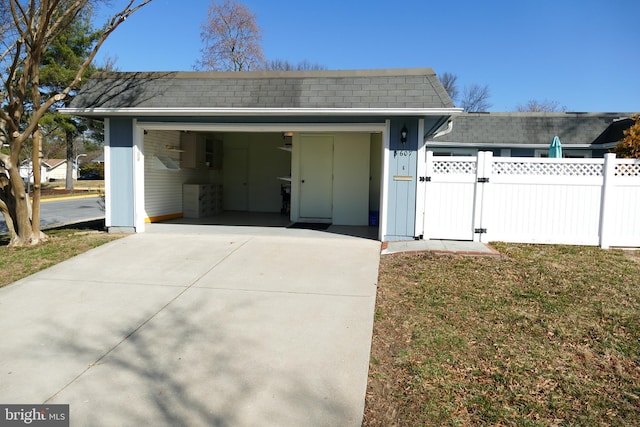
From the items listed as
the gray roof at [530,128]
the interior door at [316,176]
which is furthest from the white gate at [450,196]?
the gray roof at [530,128]

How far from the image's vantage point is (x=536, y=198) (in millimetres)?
7527

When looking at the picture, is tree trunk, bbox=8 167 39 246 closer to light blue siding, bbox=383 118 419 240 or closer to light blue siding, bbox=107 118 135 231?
light blue siding, bbox=107 118 135 231

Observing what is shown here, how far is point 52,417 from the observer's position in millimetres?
2867

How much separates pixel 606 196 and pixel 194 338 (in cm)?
706

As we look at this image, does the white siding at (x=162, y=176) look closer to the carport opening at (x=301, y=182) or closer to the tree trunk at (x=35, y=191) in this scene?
the carport opening at (x=301, y=182)

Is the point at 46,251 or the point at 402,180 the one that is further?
the point at 402,180

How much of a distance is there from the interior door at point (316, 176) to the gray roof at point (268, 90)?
95.9 inches

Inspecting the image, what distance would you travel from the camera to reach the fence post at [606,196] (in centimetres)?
730

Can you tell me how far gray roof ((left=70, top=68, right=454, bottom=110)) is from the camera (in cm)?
767

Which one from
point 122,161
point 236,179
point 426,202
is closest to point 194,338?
point 426,202

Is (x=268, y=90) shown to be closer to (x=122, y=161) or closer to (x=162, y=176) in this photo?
(x=122, y=161)

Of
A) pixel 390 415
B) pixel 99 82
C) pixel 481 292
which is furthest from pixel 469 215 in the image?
pixel 99 82

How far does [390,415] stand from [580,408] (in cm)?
131

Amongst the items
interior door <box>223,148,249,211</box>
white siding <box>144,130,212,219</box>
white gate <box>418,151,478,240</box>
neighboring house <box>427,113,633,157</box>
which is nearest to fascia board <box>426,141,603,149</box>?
neighboring house <box>427,113,633,157</box>
